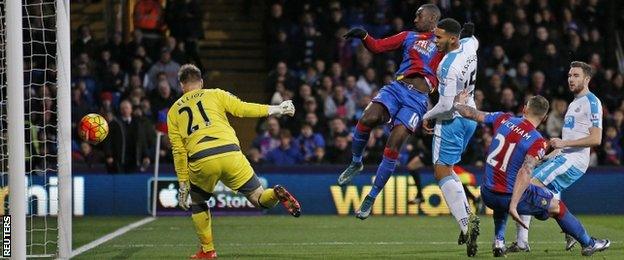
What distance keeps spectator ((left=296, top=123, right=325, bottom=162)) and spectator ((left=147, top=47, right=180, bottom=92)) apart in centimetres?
255

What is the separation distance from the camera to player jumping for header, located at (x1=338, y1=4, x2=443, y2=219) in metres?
12.7

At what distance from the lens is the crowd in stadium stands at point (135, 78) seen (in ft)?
67.4

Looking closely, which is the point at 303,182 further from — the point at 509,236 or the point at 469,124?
the point at 469,124

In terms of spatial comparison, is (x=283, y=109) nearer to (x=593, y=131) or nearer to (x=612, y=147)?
(x=593, y=131)

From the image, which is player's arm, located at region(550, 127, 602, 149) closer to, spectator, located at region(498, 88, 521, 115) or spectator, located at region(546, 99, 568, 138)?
spectator, located at region(546, 99, 568, 138)

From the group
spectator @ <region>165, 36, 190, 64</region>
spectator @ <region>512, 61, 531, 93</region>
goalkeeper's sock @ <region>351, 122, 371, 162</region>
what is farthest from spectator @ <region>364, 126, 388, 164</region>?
goalkeeper's sock @ <region>351, 122, 371, 162</region>

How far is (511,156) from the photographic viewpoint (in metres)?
12.0

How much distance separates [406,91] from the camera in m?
12.8

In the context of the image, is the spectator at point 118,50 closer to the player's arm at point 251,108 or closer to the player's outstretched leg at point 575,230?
the player's arm at point 251,108

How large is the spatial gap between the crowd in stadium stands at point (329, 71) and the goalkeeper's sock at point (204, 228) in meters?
7.75

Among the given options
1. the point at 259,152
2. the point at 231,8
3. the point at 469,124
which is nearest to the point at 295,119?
the point at 259,152

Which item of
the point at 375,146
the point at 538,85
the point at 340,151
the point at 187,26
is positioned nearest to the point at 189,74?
the point at 340,151

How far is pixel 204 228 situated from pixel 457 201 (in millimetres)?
2507

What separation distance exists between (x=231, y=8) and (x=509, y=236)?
12.2m
